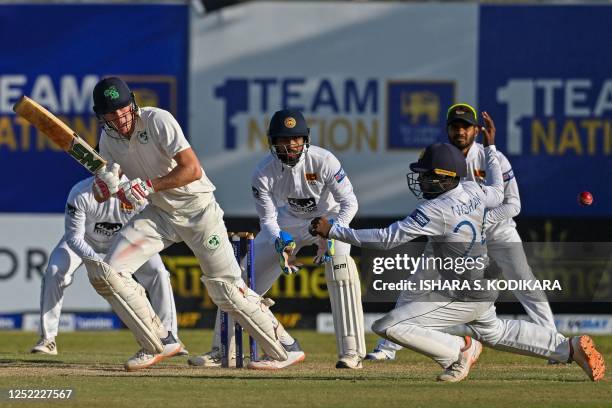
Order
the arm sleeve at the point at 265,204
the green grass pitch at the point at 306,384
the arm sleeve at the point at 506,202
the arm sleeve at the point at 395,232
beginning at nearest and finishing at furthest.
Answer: the green grass pitch at the point at 306,384 < the arm sleeve at the point at 395,232 < the arm sleeve at the point at 265,204 < the arm sleeve at the point at 506,202

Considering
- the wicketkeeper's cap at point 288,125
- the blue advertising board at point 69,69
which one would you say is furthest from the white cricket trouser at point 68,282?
the blue advertising board at point 69,69

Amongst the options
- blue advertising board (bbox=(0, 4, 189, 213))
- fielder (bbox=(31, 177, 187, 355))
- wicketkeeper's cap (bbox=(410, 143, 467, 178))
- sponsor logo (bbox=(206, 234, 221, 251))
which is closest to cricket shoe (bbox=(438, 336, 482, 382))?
wicketkeeper's cap (bbox=(410, 143, 467, 178))

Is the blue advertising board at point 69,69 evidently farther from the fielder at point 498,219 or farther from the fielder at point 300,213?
the fielder at point 300,213

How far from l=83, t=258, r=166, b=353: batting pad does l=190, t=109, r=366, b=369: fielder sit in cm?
82

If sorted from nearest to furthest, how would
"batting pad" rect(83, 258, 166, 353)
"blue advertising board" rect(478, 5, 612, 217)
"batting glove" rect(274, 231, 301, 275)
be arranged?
"batting pad" rect(83, 258, 166, 353) < "batting glove" rect(274, 231, 301, 275) < "blue advertising board" rect(478, 5, 612, 217)

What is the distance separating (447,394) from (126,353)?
4562 millimetres

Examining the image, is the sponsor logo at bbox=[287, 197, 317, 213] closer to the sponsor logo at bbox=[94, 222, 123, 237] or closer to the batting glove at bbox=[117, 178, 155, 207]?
the batting glove at bbox=[117, 178, 155, 207]

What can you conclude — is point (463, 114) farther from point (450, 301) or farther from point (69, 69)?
point (69, 69)

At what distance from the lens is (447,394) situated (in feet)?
27.1

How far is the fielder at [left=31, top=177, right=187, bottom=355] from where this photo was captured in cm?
1152

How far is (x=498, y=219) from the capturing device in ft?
36.2

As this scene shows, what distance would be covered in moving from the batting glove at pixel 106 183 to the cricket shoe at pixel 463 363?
236cm

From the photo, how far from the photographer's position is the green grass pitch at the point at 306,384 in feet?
26.0

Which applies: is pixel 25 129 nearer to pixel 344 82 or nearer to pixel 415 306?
pixel 344 82
